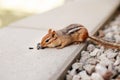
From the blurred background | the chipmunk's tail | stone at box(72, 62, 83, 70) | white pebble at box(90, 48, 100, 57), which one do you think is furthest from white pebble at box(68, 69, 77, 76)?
the blurred background

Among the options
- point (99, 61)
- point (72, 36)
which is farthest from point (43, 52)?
point (99, 61)

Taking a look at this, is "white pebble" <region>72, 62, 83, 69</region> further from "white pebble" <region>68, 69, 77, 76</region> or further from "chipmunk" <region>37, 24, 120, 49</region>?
"chipmunk" <region>37, 24, 120, 49</region>

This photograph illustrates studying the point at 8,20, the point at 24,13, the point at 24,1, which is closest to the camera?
the point at 8,20

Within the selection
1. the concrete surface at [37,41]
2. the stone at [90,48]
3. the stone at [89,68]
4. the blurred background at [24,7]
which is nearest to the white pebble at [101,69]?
the stone at [89,68]

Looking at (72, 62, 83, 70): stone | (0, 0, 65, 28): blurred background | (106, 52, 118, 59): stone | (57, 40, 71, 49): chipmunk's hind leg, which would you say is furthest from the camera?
(0, 0, 65, 28): blurred background

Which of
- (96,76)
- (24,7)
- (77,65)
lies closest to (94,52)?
(77,65)

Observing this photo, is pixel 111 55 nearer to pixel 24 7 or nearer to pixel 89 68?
pixel 89 68

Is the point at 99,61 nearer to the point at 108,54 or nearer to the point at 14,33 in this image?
the point at 108,54
